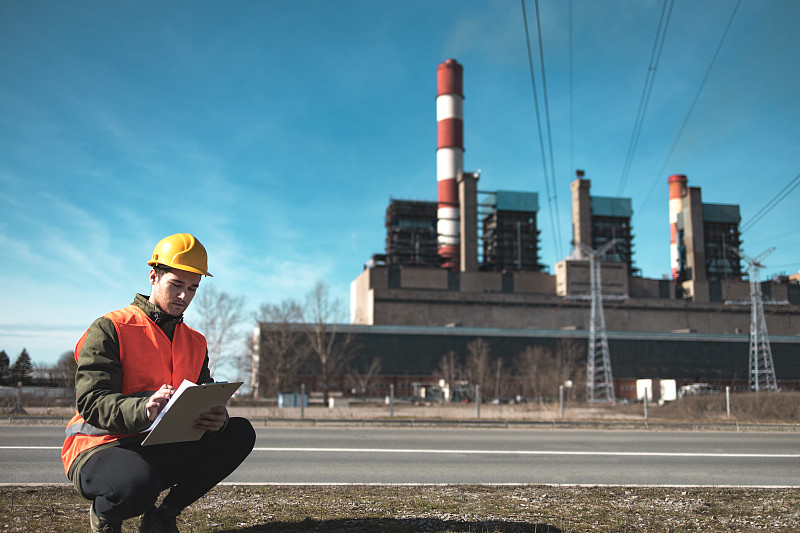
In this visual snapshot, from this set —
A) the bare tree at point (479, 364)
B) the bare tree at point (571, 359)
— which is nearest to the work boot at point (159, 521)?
the bare tree at point (479, 364)

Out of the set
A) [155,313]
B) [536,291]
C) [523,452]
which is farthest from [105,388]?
[536,291]

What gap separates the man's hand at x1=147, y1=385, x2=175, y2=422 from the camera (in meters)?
2.60

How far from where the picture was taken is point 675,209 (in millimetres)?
72938

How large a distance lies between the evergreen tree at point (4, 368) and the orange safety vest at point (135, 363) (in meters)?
49.3

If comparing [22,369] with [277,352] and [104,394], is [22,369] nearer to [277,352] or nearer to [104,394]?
[277,352]

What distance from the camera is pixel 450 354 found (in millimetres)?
55500

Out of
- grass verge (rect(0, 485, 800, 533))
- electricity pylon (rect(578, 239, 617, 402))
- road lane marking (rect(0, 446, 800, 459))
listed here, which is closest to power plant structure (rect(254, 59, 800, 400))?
electricity pylon (rect(578, 239, 617, 402))

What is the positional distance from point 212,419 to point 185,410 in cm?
26

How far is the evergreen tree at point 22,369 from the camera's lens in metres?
43.0

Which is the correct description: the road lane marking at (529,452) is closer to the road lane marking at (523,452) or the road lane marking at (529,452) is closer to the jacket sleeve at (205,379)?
the road lane marking at (523,452)

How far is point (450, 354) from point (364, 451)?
47.0 metres

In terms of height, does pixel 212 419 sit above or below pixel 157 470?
above

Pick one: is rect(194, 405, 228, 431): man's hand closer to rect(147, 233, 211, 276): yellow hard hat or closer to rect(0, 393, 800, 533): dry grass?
A: rect(147, 233, 211, 276): yellow hard hat

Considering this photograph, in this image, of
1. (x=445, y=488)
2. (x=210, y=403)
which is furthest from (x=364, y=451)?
(x=210, y=403)
